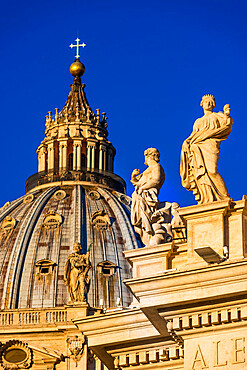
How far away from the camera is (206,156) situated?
27266 mm

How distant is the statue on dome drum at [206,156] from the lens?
88.4 feet

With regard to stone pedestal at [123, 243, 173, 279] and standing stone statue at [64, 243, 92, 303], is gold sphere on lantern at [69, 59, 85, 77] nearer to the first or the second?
standing stone statue at [64, 243, 92, 303]

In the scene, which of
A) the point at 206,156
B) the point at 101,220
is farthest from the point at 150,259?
the point at 101,220

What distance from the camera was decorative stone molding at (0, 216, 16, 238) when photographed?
150 meters

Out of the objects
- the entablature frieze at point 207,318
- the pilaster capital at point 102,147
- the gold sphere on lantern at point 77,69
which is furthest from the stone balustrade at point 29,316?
the entablature frieze at point 207,318

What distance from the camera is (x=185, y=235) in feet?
94.6

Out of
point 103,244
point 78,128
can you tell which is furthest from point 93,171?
point 103,244

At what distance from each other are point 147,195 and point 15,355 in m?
89.1

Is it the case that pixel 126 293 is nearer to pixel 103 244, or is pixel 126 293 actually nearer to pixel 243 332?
pixel 103 244

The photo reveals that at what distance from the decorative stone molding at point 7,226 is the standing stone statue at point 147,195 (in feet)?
393

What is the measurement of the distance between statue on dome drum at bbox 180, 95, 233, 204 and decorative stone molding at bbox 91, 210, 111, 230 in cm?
12168

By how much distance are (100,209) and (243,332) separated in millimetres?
127425

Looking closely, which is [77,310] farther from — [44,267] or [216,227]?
[216,227]

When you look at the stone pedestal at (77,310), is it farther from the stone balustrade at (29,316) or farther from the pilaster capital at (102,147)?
the pilaster capital at (102,147)
